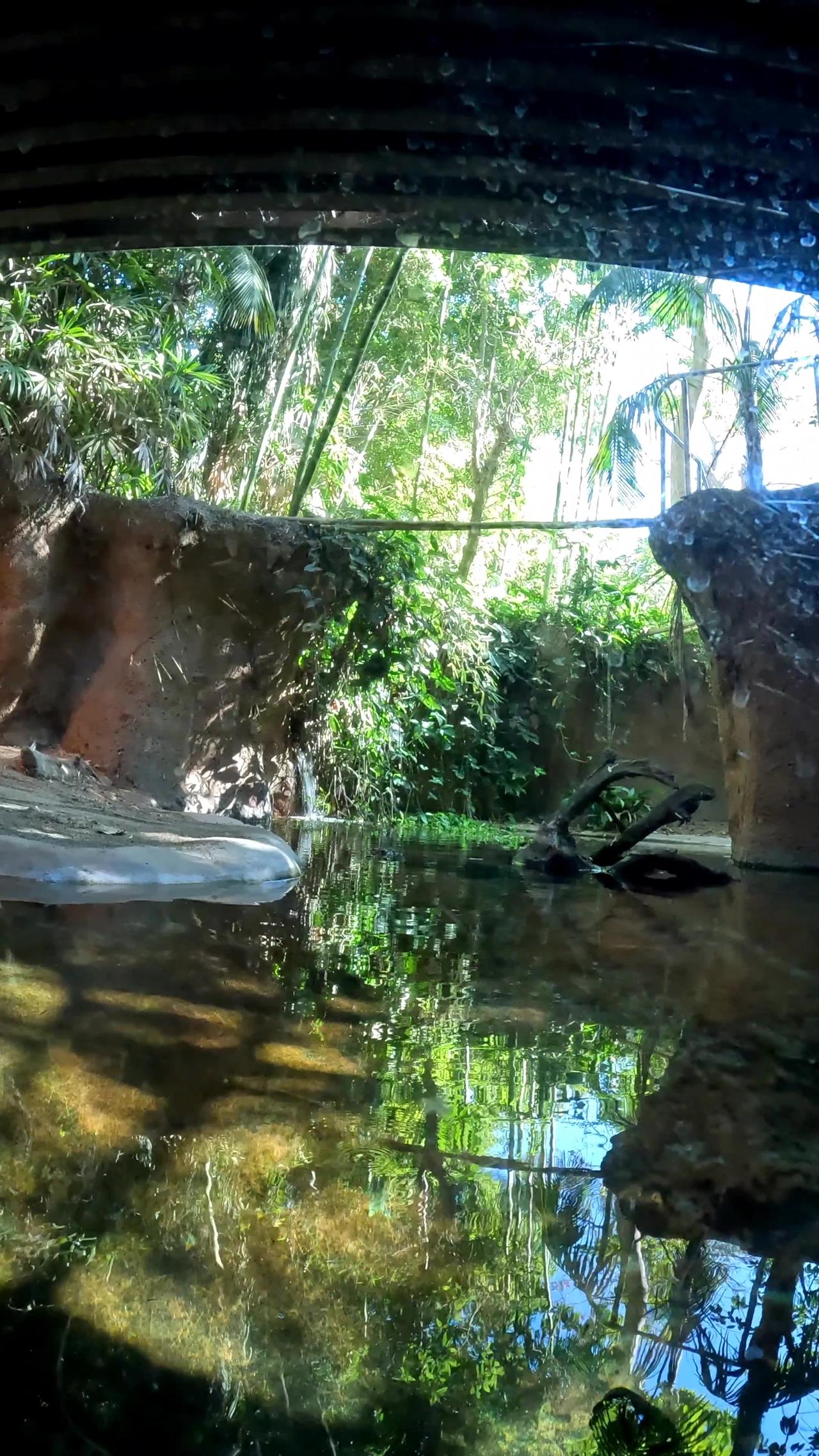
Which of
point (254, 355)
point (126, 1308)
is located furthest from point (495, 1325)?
point (254, 355)

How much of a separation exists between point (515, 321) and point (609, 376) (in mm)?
1781

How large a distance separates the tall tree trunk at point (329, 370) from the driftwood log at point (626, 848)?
221 inches

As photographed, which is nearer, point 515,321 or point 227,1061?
point 227,1061

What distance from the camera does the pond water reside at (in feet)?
3.25

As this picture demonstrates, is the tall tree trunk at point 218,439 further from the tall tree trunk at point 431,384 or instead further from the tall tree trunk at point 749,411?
the tall tree trunk at point 749,411

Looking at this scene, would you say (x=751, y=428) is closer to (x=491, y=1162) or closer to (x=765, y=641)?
(x=765, y=641)

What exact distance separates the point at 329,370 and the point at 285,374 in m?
1.04

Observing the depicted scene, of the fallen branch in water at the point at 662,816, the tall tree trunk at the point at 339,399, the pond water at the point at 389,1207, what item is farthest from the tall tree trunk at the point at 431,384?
the pond water at the point at 389,1207

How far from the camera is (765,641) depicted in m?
8.57

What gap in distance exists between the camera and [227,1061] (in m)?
2.00

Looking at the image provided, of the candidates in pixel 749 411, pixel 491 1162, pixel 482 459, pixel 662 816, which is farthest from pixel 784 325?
pixel 482 459

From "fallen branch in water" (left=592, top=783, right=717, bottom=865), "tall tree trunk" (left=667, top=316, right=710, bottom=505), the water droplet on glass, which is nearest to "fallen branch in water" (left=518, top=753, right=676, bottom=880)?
"fallen branch in water" (left=592, top=783, right=717, bottom=865)

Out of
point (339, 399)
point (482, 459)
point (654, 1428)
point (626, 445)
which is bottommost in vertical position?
point (654, 1428)

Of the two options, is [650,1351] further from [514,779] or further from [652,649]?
[652,649]
